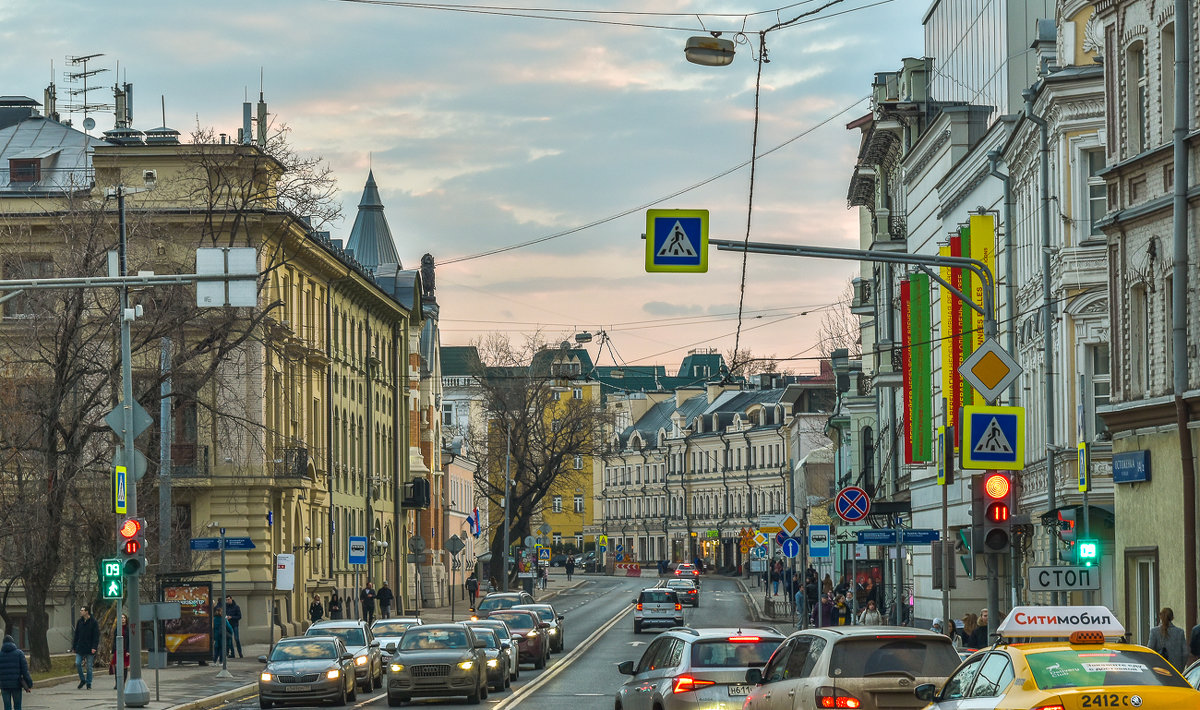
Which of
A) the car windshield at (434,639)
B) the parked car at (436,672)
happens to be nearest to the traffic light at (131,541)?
the parked car at (436,672)

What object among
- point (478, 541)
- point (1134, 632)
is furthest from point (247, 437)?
point (478, 541)

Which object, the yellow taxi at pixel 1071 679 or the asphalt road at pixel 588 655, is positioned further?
the asphalt road at pixel 588 655

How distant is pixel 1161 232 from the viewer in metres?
25.9

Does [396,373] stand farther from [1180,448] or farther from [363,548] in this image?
[1180,448]

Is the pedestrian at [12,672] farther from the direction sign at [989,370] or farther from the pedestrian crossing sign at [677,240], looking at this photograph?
the direction sign at [989,370]

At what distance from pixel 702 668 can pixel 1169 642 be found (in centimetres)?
639

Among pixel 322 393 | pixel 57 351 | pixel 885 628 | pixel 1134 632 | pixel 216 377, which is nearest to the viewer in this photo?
pixel 885 628

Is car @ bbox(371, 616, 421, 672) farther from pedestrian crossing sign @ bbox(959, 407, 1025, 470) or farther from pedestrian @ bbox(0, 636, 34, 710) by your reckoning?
pedestrian crossing sign @ bbox(959, 407, 1025, 470)

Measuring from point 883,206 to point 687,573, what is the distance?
5157cm

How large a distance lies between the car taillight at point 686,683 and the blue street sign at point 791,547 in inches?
938

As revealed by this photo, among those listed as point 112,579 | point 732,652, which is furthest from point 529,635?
point 732,652

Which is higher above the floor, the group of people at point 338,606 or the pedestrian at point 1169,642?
the pedestrian at point 1169,642

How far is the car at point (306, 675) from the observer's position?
30.4 meters

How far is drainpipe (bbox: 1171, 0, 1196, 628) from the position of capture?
24469 millimetres
